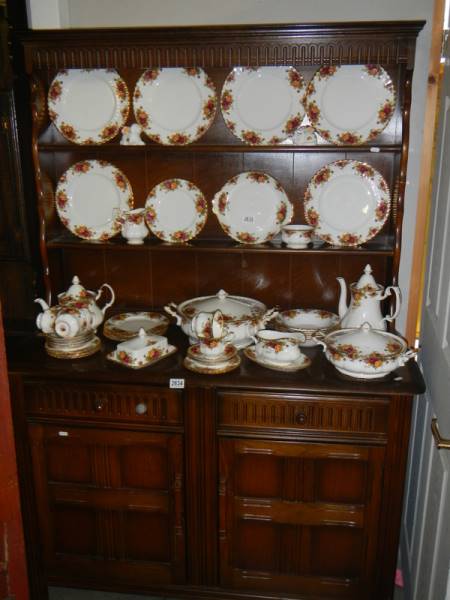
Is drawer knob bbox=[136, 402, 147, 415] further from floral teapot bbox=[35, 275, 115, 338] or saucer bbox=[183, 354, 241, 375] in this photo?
floral teapot bbox=[35, 275, 115, 338]

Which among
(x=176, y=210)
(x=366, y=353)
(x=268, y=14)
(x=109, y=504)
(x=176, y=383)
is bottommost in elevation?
(x=109, y=504)

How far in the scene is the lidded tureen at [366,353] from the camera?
6.04 ft

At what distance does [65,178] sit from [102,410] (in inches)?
36.4

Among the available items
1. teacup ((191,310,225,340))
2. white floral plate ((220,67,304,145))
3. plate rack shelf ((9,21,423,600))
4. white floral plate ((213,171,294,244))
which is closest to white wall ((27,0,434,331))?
plate rack shelf ((9,21,423,600))

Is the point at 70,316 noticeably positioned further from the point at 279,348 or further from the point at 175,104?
the point at 175,104

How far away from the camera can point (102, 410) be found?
1.99 m

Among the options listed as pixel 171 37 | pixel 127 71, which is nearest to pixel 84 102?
pixel 127 71

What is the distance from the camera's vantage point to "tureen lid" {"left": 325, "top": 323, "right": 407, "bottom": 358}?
73.6 inches

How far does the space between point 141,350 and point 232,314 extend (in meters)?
0.35

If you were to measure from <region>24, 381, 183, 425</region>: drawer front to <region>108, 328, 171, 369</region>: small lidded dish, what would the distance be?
86 mm

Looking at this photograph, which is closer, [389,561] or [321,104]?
[389,561]

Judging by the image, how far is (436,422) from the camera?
1.62 m

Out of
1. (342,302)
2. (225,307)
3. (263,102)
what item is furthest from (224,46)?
(342,302)

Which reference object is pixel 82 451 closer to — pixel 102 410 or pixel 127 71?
pixel 102 410
